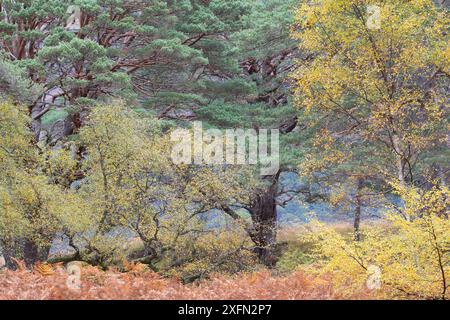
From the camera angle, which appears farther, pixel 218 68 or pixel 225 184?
pixel 218 68

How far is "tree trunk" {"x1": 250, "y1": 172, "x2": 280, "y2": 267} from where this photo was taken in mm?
16222

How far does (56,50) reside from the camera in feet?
44.3

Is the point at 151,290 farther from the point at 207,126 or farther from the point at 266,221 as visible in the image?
the point at 266,221

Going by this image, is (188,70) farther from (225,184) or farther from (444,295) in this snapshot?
(444,295)

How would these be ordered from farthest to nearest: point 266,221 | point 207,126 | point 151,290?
point 266,221, point 207,126, point 151,290

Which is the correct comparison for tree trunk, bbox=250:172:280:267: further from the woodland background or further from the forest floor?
the forest floor

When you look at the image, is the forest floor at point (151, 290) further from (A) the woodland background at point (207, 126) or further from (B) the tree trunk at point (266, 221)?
(B) the tree trunk at point (266, 221)

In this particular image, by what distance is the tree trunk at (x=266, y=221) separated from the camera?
53.2 ft

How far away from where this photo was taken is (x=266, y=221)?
16219mm

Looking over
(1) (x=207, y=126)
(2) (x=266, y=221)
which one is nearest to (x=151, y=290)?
(1) (x=207, y=126)

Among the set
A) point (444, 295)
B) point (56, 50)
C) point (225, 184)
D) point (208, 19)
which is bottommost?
point (444, 295)
